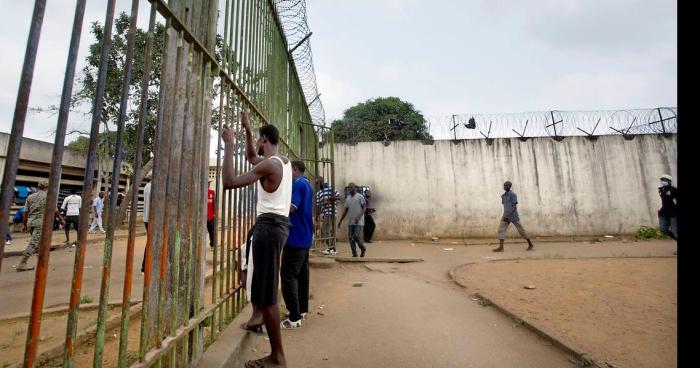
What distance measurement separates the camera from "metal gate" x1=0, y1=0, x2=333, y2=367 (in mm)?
1080

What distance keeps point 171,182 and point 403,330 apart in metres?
2.55

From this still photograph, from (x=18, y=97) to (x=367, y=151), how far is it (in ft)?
36.1

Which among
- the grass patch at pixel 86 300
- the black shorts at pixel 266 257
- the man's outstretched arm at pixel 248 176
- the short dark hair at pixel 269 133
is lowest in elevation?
the grass patch at pixel 86 300

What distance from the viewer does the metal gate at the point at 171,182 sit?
3.54 feet

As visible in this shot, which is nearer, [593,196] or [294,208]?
[294,208]

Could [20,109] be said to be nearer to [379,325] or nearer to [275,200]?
[275,200]

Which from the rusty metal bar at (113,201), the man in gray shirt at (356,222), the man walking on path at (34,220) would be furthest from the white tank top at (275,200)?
the man walking on path at (34,220)

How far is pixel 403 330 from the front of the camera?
3459 millimetres

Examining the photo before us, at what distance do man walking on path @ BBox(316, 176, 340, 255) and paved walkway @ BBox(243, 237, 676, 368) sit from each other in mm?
1529

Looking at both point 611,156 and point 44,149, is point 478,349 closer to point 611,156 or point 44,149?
point 611,156

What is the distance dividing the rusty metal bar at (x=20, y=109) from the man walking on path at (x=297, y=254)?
8.28 feet

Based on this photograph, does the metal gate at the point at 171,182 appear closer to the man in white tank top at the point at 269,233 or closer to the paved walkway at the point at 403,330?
the man in white tank top at the point at 269,233

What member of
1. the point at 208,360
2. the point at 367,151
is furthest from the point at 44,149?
the point at 208,360

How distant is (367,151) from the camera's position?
11797 millimetres
